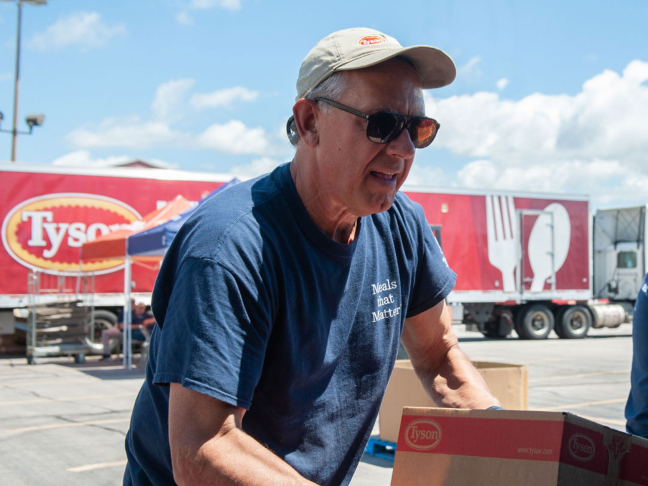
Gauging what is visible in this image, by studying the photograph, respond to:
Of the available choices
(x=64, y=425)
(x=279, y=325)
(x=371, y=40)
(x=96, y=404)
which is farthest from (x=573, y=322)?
(x=279, y=325)

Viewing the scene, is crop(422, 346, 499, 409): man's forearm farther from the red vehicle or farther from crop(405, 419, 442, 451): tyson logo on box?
the red vehicle

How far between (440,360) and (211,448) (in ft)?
3.44

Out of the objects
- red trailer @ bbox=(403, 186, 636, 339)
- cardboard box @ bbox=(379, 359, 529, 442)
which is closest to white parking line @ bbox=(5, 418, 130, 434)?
cardboard box @ bbox=(379, 359, 529, 442)

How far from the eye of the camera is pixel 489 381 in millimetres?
5582

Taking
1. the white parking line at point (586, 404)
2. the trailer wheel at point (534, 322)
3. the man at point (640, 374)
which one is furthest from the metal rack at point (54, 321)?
the man at point (640, 374)

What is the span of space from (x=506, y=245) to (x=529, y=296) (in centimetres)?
165

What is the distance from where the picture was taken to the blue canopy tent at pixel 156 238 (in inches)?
409

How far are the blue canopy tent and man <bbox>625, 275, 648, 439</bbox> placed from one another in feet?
24.2

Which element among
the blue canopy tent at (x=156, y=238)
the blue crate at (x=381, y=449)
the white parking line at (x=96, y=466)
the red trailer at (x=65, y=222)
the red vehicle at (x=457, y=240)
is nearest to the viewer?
the white parking line at (x=96, y=466)

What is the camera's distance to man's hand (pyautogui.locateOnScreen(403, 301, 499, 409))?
85.0 inches

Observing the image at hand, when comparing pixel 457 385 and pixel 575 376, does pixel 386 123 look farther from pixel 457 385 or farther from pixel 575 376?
pixel 575 376

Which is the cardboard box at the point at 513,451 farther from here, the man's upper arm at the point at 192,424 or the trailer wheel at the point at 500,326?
the trailer wheel at the point at 500,326

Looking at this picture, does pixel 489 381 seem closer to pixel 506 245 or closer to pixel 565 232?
pixel 506 245

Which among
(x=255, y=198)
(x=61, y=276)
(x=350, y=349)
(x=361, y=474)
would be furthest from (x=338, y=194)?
(x=61, y=276)
